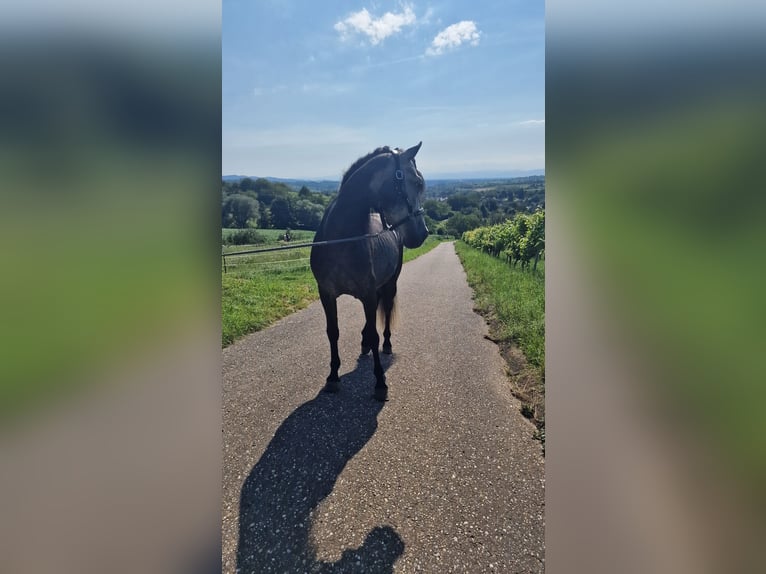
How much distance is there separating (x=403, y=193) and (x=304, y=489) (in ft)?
9.13

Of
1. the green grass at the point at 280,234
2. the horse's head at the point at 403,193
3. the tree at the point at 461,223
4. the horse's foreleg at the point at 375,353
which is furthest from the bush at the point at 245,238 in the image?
the tree at the point at 461,223

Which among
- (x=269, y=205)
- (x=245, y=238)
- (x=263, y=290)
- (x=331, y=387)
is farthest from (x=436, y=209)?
(x=263, y=290)

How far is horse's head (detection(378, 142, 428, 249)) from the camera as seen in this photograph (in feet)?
11.4

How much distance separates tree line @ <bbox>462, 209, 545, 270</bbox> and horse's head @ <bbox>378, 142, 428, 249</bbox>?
591mm

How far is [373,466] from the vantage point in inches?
114

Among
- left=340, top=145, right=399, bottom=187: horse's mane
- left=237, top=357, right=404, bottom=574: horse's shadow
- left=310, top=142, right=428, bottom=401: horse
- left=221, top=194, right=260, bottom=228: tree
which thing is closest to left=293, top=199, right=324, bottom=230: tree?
left=310, top=142, right=428, bottom=401: horse
